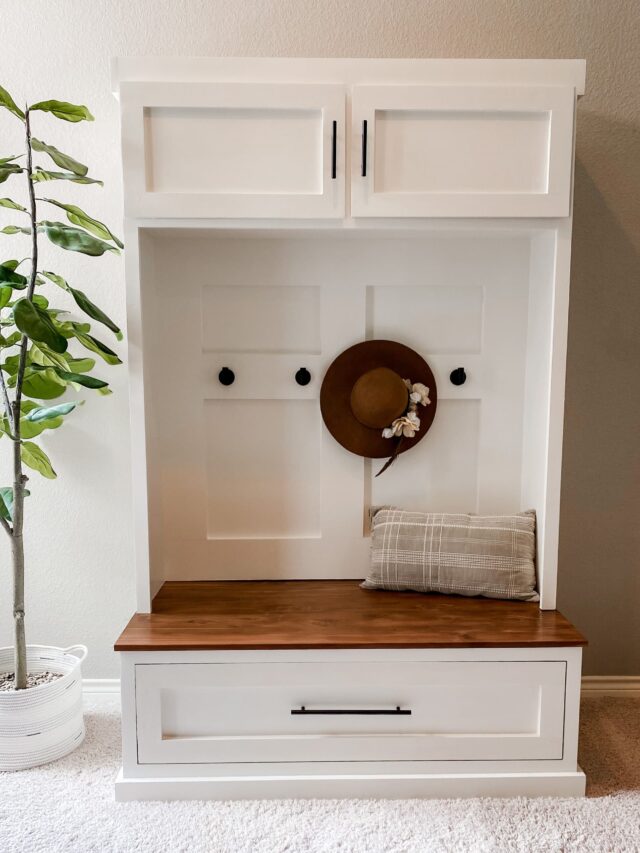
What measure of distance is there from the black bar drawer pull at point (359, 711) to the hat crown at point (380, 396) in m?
0.79

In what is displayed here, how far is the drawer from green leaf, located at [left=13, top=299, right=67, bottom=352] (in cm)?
85

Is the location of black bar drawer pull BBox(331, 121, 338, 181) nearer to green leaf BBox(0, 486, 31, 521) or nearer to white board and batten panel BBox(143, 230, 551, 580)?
white board and batten panel BBox(143, 230, 551, 580)

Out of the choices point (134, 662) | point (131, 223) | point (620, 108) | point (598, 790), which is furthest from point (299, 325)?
point (598, 790)

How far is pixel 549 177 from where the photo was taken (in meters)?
1.65

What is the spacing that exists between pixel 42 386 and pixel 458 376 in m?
1.25

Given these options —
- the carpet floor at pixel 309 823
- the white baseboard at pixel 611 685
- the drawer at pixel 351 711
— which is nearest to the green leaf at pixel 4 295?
the drawer at pixel 351 711

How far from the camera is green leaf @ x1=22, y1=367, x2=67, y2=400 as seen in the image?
6.21 ft

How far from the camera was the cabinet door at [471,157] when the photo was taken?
5.32 ft

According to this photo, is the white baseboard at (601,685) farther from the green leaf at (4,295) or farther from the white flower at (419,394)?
the green leaf at (4,295)

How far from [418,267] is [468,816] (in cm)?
149

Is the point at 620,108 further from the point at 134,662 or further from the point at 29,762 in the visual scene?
the point at 29,762

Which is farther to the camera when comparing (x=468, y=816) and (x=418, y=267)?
(x=418, y=267)

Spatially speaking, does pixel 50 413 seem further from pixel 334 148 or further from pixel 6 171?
pixel 334 148

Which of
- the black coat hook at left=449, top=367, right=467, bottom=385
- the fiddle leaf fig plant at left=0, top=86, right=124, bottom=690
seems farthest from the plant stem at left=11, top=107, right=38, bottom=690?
the black coat hook at left=449, top=367, right=467, bottom=385
